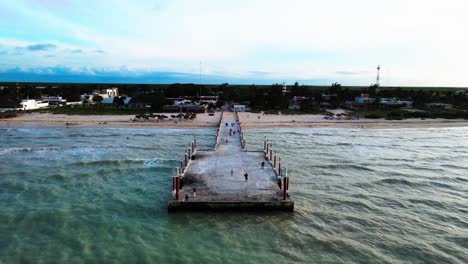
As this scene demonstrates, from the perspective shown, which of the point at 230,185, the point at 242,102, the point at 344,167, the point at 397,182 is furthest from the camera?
the point at 242,102

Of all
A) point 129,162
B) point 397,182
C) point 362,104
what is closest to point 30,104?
point 129,162

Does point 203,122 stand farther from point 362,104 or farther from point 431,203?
point 362,104

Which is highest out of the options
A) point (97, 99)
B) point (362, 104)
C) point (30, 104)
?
point (97, 99)

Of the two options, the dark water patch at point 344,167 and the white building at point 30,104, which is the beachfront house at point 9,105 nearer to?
the white building at point 30,104

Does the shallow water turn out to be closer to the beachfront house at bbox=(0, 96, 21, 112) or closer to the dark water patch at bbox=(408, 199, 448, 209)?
the dark water patch at bbox=(408, 199, 448, 209)

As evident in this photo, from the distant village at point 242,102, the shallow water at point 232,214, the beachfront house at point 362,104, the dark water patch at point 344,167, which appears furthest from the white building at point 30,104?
the beachfront house at point 362,104

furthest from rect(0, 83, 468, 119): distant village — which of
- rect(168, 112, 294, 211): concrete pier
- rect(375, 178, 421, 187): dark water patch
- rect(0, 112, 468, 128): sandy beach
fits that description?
rect(375, 178, 421, 187): dark water patch

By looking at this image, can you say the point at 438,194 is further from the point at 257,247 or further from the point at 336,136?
the point at 336,136
